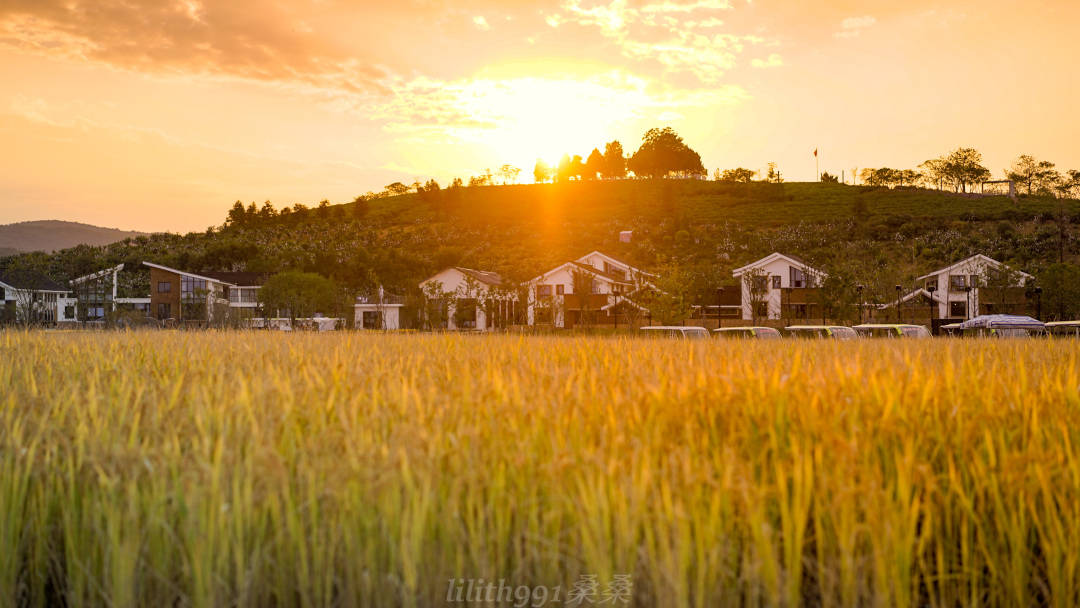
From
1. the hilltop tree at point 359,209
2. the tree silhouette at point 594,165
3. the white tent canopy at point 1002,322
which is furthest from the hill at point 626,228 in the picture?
A: the tree silhouette at point 594,165

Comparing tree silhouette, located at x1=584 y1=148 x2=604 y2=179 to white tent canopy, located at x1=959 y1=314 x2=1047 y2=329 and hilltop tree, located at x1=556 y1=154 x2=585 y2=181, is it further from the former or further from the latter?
white tent canopy, located at x1=959 y1=314 x2=1047 y2=329

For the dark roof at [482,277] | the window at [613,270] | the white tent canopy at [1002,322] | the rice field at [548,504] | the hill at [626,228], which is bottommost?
the rice field at [548,504]

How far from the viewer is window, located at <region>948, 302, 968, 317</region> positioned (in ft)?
241

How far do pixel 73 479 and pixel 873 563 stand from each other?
3.44 metres

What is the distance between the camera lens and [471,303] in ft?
211

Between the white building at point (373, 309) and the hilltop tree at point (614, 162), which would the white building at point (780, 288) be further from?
the hilltop tree at point (614, 162)

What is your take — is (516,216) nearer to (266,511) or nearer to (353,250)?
(353,250)

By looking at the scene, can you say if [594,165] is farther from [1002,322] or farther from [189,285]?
[1002,322]

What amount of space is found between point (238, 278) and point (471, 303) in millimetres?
34557

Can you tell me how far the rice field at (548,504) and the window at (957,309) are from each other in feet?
257

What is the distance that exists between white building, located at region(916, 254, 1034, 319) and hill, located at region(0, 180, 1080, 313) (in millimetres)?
3777

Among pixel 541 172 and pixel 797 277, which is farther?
pixel 541 172

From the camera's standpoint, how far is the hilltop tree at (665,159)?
177 metres

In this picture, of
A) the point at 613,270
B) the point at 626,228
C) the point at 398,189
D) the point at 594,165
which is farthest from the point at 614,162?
the point at 613,270
